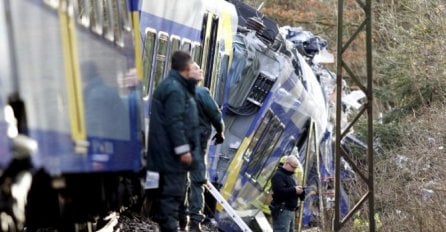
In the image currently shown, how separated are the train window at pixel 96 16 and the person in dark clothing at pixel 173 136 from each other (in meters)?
0.80

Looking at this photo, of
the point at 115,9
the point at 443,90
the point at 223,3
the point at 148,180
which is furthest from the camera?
the point at 443,90

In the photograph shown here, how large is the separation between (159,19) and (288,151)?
22.1 feet

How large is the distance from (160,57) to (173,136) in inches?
161

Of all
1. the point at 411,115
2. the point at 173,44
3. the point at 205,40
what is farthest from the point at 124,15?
the point at 411,115

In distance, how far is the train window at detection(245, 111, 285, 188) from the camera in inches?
724

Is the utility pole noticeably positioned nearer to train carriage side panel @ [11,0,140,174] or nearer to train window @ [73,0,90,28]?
train carriage side panel @ [11,0,140,174]

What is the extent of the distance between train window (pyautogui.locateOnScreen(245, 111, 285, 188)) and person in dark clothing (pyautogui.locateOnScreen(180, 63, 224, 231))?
6.54 m

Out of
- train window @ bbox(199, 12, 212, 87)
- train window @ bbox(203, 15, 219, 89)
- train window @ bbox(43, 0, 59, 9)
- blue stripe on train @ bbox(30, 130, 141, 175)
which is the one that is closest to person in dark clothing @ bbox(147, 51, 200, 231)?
blue stripe on train @ bbox(30, 130, 141, 175)

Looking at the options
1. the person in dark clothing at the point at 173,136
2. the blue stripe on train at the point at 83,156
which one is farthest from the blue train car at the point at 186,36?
the person in dark clothing at the point at 173,136

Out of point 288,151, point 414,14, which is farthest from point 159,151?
point 414,14

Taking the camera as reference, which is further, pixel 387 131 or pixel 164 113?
pixel 387 131

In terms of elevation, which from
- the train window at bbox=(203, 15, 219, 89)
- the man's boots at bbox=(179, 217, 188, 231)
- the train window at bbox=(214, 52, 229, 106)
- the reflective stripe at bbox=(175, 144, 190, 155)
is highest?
the reflective stripe at bbox=(175, 144, 190, 155)

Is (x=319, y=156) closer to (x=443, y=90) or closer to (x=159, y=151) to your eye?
(x=443, y=90)

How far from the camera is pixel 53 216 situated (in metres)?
A: 9.68
